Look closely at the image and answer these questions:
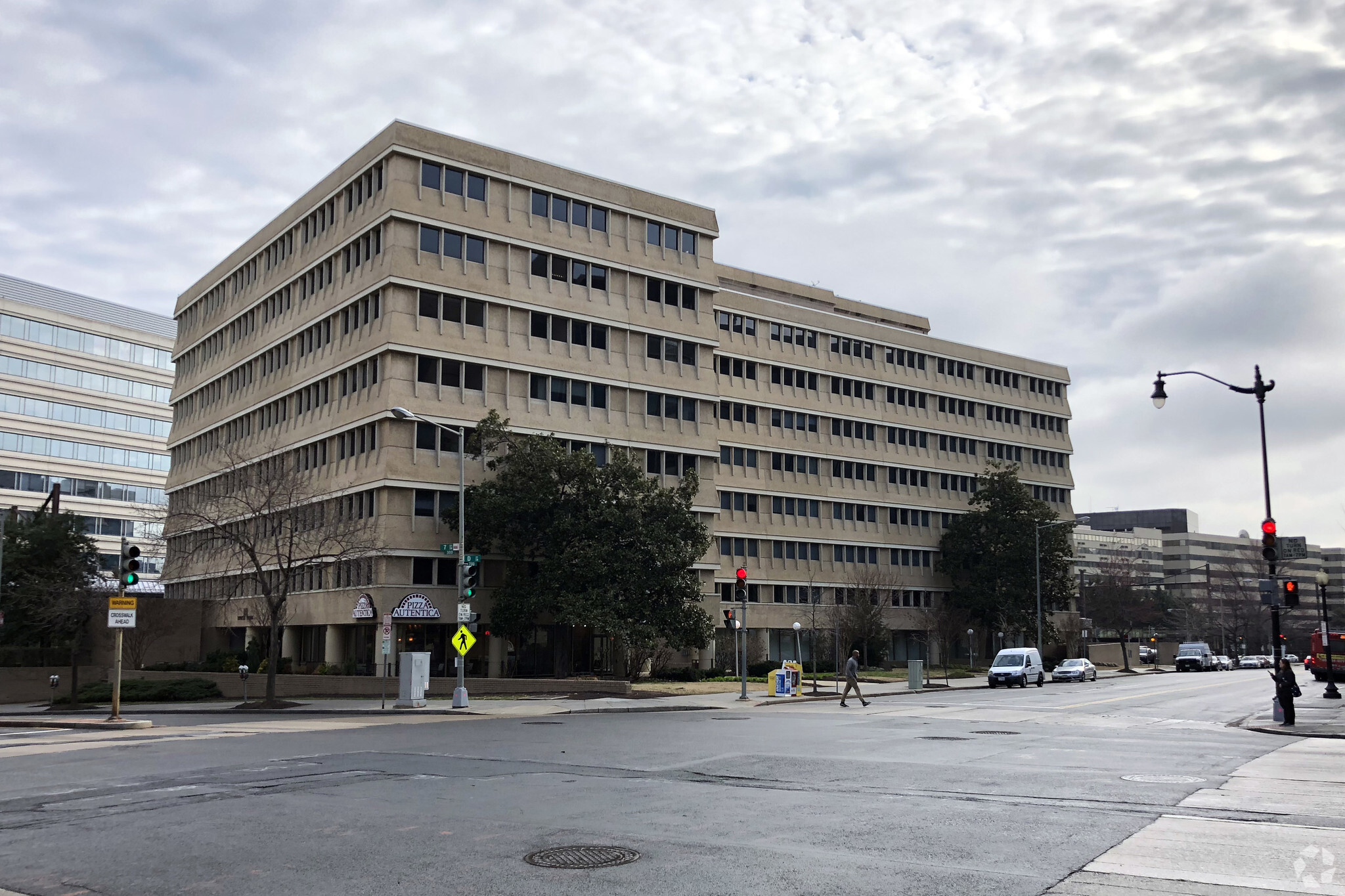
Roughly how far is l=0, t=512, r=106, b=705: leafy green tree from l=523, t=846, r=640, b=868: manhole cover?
44489 mm

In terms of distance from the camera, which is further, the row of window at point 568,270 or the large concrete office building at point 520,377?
the row of window at point 568,270

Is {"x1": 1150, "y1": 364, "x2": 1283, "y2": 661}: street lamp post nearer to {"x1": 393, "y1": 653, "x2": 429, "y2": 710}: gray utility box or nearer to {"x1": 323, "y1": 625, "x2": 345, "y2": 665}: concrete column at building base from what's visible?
{"x1": 393, "y1": 653, "x2": 429, "y2": 710}: gray utility box

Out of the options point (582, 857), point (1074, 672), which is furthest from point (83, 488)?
point (582, 857)

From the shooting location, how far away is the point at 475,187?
53219 millimetres

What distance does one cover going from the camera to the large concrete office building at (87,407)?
300 feet

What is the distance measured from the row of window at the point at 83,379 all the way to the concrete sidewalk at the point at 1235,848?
320 ft

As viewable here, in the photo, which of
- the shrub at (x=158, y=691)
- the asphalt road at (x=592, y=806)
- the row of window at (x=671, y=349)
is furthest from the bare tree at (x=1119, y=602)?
the asphalt road at (x=592, y=806)

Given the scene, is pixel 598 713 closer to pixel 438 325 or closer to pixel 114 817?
pixel 114 817

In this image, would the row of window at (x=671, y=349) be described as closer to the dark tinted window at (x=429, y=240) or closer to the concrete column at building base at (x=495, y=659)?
the dark tinted window at (x=429, y=240)

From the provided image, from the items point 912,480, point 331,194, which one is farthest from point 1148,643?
point 331,194

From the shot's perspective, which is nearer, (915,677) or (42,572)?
(915,677)

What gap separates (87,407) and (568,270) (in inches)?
2420

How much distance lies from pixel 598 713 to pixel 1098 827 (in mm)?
22823

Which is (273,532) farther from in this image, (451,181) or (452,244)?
(451,181)
